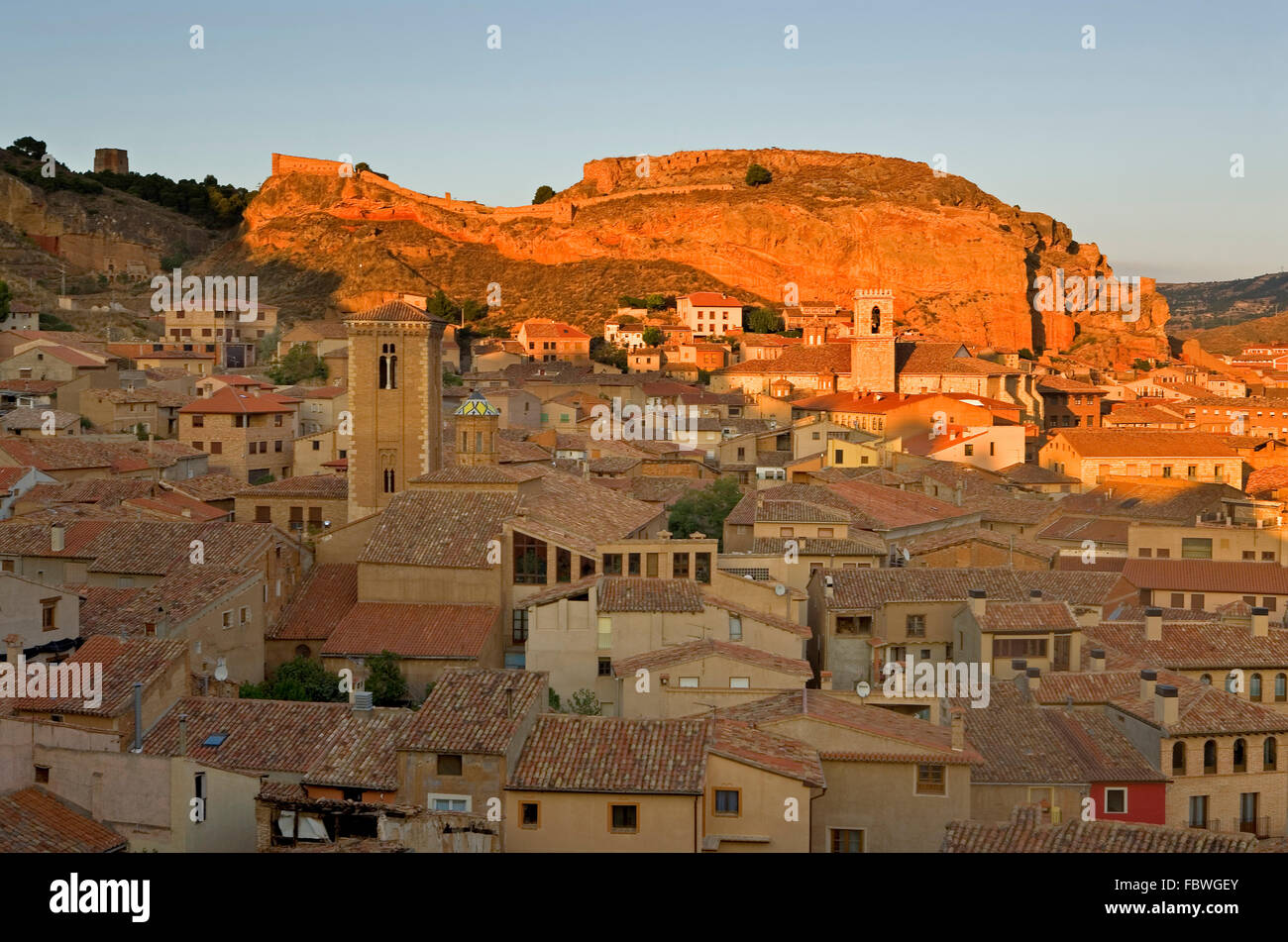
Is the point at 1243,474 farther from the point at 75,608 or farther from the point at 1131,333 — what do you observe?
the point at 1131,333

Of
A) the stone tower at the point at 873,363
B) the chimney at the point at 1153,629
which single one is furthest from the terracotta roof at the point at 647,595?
the stone tower at the point at 873,363

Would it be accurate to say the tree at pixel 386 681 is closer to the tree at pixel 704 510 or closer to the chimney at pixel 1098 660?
the chimney at pixel 1098 660

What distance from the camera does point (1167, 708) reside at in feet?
71.4

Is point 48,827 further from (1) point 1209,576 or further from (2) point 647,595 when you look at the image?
(1) point 1209,576

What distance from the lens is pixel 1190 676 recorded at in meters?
26.7

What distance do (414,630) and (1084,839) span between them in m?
15.6

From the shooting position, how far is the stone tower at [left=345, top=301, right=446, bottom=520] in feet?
129

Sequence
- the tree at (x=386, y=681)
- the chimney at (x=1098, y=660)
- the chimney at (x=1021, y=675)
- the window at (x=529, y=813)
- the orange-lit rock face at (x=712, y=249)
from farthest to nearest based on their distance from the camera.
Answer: the orange-lit rock face at (x=712, y=249) < the tree at (x=386, y=681) < the chimney at (x=1098, y=660) < the chimney at (x=1021, y=675) < the window at (x=529, y=813)

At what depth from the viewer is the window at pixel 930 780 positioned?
19125 mm

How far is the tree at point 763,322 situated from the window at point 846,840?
91072mm

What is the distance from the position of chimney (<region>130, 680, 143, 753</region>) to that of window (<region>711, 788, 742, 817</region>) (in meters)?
7.97
